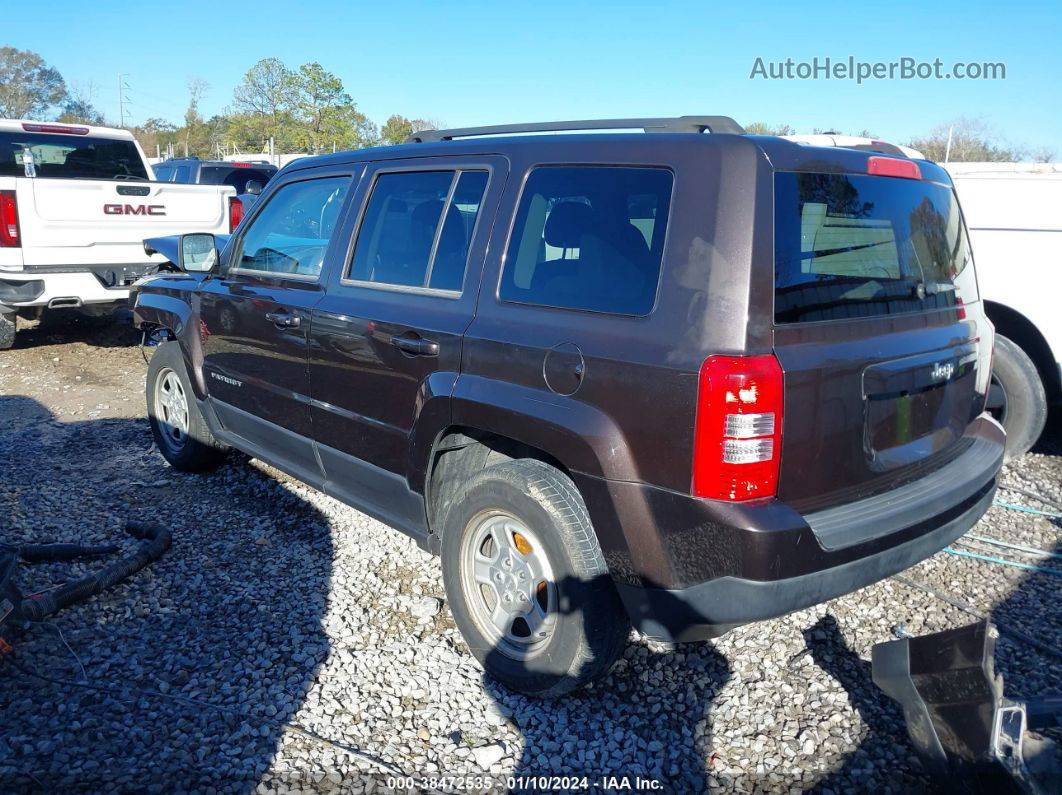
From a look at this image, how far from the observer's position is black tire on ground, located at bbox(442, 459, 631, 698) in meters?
2.83

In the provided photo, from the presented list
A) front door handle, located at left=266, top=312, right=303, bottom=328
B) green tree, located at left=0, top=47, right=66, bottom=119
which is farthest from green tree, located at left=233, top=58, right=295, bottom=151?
front door handle, located at left=266, top=312, right=303, bottom=328

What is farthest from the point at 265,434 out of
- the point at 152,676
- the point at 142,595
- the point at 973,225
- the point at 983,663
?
the point at 973,225

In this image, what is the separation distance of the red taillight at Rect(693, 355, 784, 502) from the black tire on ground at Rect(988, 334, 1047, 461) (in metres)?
3.52

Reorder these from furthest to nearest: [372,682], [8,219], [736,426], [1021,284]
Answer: [8,219], [1021,284], [372,682], [736,426]

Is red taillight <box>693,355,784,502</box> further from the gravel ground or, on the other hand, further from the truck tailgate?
the truck tailgate

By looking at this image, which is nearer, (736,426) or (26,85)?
(736,426)

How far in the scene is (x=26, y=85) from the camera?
57.3 m

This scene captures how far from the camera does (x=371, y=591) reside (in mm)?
3943

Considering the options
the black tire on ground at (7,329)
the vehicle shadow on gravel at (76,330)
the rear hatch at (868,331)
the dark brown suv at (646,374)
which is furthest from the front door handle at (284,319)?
the vehicle shadow on gravel at (76,330)

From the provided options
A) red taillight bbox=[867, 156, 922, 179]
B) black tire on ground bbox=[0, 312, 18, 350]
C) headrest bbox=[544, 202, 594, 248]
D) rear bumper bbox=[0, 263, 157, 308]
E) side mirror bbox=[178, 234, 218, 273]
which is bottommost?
black tire on ground bbox=[0, 312, 18, 350]

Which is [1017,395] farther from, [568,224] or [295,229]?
[295,229]

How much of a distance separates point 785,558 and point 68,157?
9.80m

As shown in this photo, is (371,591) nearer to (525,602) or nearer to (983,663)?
(525,602)

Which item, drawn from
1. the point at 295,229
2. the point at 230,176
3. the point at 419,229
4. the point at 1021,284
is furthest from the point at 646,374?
the point at 230,176
